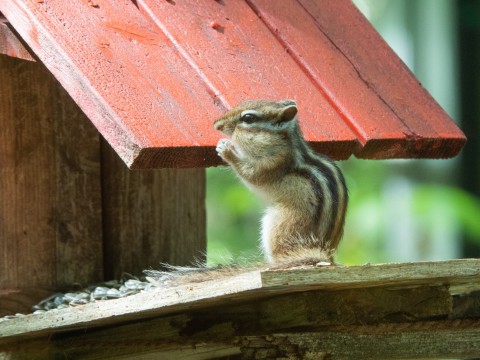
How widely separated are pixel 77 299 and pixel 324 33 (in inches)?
59.8

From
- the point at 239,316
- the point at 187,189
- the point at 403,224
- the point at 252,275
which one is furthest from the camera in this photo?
the point at 403,224

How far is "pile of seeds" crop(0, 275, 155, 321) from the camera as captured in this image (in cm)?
398

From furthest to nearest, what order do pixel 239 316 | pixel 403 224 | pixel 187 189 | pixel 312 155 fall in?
1. pixel 403 224
2. pixel 187 189
3. pixel 312 155
4. pixel 239 316

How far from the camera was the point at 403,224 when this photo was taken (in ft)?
29.1

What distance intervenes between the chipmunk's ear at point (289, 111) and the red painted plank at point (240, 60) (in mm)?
104

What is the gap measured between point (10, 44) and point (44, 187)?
765 mm

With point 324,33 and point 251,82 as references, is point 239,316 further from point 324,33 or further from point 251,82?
point 324,33

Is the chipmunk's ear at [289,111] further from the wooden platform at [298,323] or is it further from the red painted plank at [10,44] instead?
the red painted plank at [10,44]

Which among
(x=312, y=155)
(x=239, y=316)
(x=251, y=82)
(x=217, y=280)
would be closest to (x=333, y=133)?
(x=312, y=155)

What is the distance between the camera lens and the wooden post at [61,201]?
432 cm

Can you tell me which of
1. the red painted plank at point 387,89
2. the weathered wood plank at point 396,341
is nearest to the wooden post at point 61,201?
the red painted plank at point 387,89

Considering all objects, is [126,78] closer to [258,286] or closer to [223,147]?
[223,147]

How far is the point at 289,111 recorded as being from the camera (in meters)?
3.81

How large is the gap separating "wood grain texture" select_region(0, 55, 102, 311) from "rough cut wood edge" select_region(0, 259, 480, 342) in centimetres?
70
